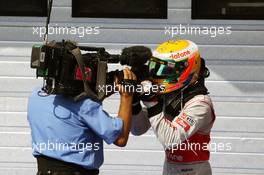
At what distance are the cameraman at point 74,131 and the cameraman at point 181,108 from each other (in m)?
0.18

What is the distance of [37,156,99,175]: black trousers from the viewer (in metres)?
3.49

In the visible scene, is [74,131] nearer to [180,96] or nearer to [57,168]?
[57,168]

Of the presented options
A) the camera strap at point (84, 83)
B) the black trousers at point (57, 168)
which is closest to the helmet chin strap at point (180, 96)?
the camera strap at point (84, 83)

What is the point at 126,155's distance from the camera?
645 cm

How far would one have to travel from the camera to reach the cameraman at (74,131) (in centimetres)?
347

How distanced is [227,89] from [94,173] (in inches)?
120

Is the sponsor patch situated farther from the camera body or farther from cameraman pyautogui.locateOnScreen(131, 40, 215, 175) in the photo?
the camera body

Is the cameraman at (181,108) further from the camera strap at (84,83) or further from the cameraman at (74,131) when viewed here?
the camera strap at (84,83)

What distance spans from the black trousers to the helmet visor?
65 cm

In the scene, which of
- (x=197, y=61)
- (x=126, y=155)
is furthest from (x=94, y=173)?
(x=126, y=155)

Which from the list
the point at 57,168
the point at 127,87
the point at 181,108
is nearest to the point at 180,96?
the point at 181,108

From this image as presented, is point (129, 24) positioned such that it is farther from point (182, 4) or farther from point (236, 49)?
point (236, 49)

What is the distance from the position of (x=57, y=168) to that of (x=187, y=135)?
708mm

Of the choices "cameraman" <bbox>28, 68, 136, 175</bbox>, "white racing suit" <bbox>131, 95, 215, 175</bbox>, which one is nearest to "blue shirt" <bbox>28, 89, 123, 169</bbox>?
"cameraman" <bbox>28, 68, 136, 175</bbox>
